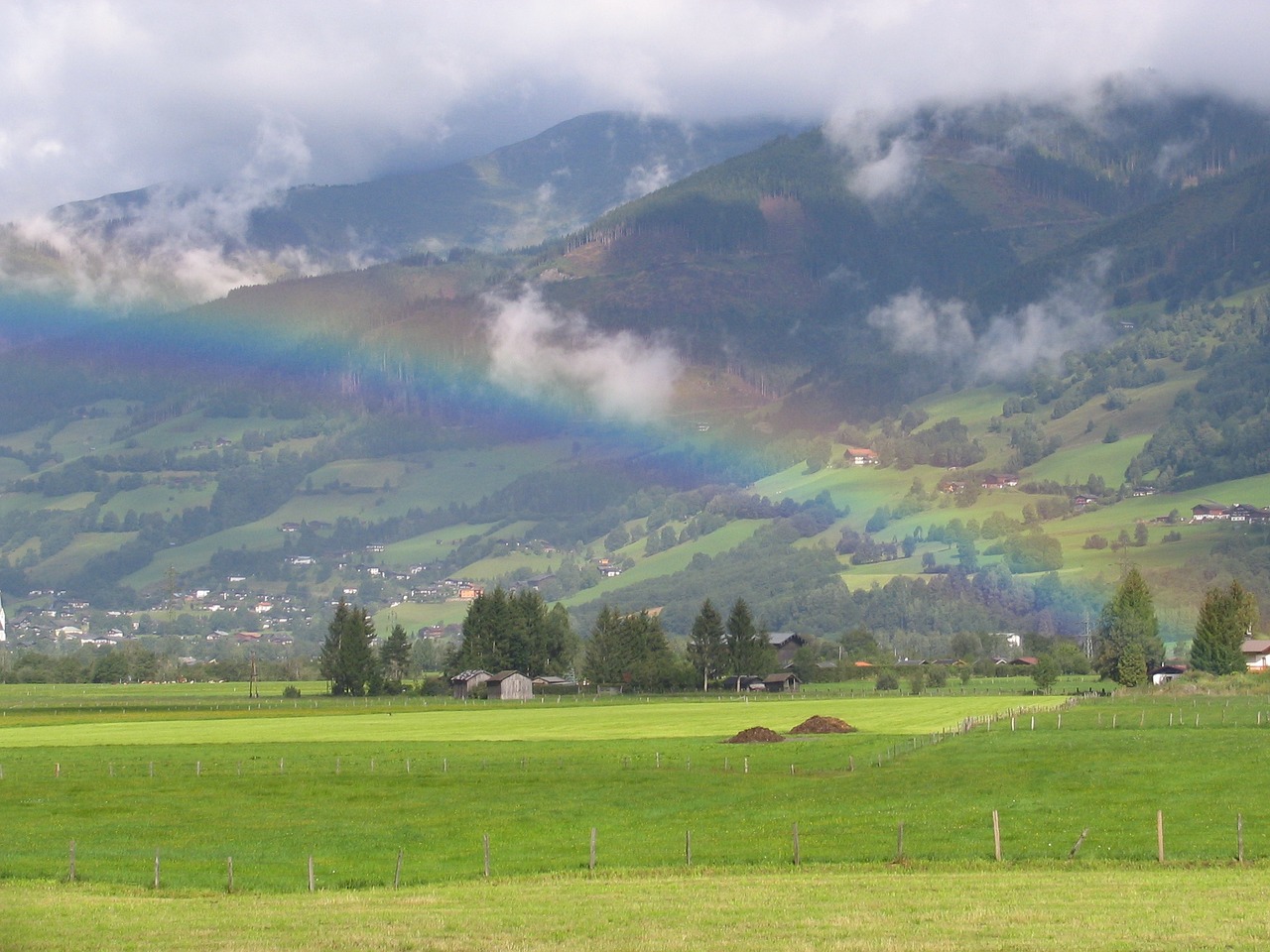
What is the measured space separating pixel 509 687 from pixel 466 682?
20.2ft

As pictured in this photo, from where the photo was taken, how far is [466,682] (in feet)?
592

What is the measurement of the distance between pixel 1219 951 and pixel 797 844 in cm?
1696

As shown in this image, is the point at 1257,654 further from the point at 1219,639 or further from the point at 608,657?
the point at 608,657

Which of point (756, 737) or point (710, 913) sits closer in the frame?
point (710, 913)

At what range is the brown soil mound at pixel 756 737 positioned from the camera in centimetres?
8769

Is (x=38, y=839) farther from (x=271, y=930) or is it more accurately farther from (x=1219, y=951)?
(x=1219, y=951)

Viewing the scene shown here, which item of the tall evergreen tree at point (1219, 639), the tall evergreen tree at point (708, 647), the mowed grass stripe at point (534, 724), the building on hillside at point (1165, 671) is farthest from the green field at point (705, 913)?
the tall evergreen tree at point (708, 647)

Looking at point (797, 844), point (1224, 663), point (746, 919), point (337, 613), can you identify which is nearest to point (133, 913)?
point (746, 919)

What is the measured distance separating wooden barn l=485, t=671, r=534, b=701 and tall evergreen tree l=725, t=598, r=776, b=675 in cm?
2322

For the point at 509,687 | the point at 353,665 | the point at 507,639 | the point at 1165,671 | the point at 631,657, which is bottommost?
the point at 509,687

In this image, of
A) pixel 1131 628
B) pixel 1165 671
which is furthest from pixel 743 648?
pixel 1165 671

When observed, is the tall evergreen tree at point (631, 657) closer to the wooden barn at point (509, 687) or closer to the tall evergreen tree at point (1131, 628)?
the wooden barn at point (509, 687)

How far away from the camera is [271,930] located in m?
35.6

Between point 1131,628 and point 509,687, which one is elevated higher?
point 1131,628
